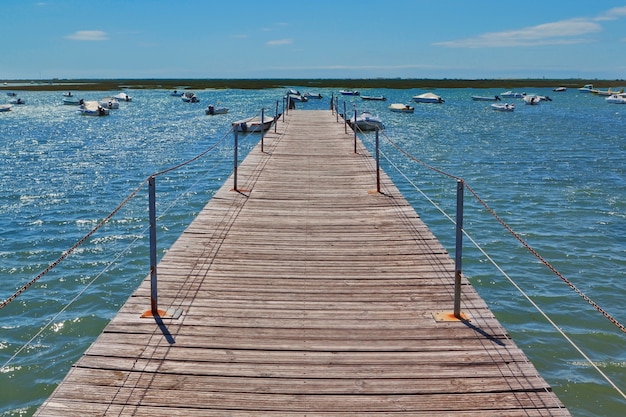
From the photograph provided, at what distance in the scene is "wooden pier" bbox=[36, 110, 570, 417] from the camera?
4.11 metres

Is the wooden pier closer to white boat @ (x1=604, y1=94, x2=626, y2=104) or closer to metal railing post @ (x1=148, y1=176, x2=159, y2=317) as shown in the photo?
metal railing post @ (x1=148, y1=176, x2=159, y2=317)

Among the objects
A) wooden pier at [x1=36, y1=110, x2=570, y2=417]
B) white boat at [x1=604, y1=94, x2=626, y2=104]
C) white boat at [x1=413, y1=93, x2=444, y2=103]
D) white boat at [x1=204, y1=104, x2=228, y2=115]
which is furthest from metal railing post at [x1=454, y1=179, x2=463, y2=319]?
white boat at [x1=604, y1=94, x2=626, y2=104]

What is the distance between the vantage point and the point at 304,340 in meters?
5.07

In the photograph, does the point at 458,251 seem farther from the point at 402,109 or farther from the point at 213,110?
the point at 402,109

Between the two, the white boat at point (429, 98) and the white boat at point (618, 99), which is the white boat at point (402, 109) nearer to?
the white boat at point (429, 98)

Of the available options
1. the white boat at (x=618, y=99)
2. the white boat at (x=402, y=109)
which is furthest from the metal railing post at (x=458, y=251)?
the white boat at (x=618, y=99)

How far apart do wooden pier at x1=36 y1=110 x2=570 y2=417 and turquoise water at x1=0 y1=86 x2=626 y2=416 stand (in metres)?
1.16

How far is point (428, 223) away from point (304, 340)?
10.0m

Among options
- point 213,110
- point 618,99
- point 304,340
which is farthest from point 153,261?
point 618,99

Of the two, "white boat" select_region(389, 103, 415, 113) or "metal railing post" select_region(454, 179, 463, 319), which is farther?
"white boat" select_region(389, 103, 415, 113)

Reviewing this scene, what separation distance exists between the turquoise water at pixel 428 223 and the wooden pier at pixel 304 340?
1.16 m

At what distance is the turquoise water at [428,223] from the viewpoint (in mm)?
8008

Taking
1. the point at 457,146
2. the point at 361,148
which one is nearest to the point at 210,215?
the point at 361,148

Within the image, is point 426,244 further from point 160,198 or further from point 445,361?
point 160,198
